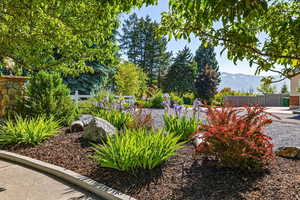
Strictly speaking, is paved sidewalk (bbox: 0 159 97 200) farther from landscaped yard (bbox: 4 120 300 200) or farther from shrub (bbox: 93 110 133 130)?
shrub (bbox: 93 110 133 130)

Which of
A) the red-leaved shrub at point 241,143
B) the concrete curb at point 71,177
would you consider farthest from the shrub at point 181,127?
the concrete curb at point 71,177

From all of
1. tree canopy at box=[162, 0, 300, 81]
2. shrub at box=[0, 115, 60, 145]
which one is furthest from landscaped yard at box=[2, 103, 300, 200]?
tree canopy at box=[162, 0, 300, 81]

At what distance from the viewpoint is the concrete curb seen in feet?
8.81

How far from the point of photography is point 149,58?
1523 inches

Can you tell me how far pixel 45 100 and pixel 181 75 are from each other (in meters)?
27.8

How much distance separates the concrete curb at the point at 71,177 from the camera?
269 cm

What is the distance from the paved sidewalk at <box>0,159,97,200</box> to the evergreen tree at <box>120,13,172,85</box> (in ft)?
112

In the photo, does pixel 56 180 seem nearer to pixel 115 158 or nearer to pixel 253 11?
pixel 115 158

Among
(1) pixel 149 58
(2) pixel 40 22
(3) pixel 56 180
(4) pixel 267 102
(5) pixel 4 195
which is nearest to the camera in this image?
(5) pixel 4 195

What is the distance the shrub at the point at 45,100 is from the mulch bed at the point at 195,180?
2559 mm

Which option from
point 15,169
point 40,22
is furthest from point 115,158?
point 40,22

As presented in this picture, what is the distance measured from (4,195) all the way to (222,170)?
2.73 meters

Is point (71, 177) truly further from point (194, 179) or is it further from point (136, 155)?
point (194, 179)

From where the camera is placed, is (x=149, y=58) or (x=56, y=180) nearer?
(x=56, y=180)
